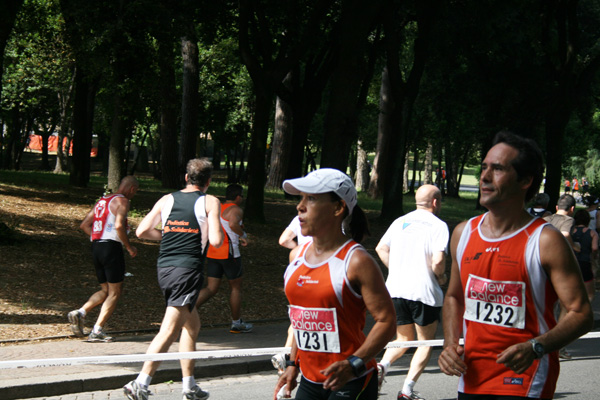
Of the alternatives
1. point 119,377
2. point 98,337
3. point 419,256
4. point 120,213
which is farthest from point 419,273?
point 98,337

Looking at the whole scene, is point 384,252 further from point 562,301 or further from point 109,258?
point 562,301

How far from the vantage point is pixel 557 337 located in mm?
3422

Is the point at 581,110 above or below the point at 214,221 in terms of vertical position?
above

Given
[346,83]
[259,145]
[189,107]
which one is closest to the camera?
[346,83]

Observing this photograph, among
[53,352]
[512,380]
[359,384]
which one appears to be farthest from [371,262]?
[53,352]

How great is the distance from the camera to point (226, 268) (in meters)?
9.45

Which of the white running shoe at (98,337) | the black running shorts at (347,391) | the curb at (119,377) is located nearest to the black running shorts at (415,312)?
the curb at (119,377)

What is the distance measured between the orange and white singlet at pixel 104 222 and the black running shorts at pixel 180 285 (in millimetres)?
2444

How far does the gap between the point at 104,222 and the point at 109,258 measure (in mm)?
392

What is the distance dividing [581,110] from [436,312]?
22.9 metres

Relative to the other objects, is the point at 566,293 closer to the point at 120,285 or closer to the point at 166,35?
the point at 120,285

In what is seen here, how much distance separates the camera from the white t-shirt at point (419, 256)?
6770 millimetres

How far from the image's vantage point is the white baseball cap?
3.74m

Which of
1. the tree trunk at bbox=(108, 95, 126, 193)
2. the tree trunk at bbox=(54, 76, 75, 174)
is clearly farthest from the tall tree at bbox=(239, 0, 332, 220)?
the tree trunk at bbox=(54, 76, 75, 174)
